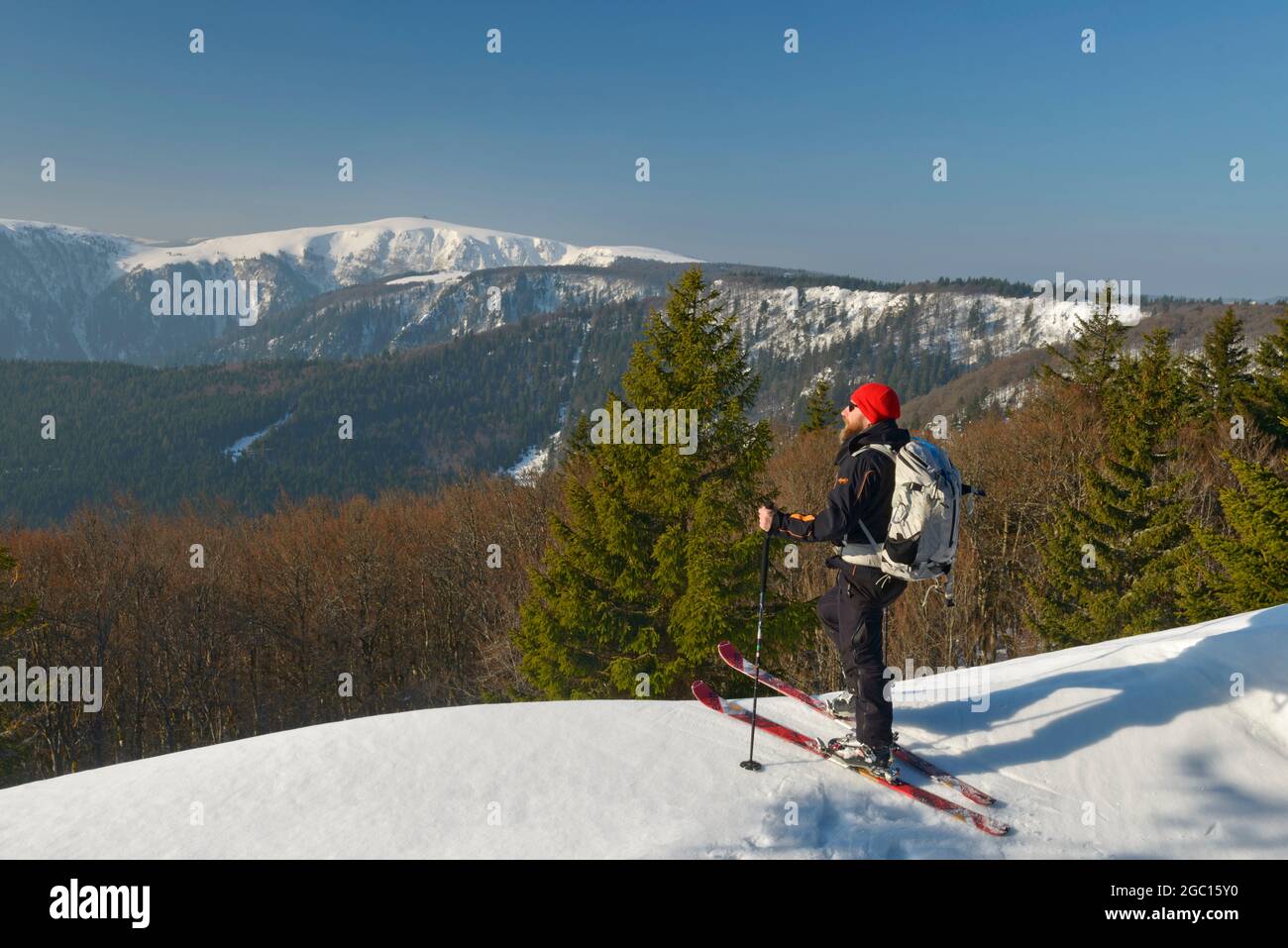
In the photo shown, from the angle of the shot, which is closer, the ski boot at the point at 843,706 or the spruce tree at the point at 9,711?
the ski boot at the point at 843,706

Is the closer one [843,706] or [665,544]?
[843,706]

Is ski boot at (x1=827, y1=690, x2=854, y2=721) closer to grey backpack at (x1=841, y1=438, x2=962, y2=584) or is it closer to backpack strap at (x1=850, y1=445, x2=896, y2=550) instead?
grey backpack at (x1=841, y1=438, x2=962, y2=584)

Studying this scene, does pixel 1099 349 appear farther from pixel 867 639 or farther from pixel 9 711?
pixel 9 711

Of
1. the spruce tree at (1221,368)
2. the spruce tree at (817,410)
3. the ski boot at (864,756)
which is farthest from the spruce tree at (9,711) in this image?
the spruce tree at (1221,368)

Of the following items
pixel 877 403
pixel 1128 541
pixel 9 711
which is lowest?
pixel 9 711

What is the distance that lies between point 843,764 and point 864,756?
5.9 inches

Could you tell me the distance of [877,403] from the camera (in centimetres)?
510

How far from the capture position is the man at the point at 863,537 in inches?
195

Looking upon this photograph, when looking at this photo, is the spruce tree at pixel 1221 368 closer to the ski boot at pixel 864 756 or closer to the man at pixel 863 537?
the man at pixel 863 537

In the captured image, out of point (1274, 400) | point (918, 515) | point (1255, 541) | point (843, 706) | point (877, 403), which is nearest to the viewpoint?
point (918, 515)

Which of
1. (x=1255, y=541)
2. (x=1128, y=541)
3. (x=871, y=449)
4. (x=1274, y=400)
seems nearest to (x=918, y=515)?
(x=871, y=449)

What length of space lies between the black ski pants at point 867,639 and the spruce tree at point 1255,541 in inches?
499

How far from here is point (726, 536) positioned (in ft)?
53.9
